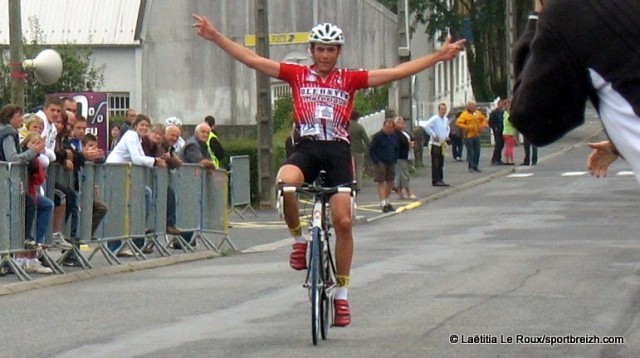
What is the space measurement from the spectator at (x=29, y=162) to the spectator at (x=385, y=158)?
13448 mm

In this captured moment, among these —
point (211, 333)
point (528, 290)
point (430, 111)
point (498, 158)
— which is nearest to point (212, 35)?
point (211, 333)

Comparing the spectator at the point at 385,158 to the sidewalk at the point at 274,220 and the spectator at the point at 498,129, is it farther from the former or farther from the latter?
the spectator at the point at 498,129

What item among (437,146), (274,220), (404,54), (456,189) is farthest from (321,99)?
(437,146)

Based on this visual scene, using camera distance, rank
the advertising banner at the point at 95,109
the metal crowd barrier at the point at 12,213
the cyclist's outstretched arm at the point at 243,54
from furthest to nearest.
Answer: the advertising banner at the point at 95,109 → the metal crowd barrier at the point at 12,213 → the cyclist's outstretched arm at the point at 243,54

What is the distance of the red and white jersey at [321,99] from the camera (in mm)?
9195

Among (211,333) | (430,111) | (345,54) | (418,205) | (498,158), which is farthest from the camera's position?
(430,111)

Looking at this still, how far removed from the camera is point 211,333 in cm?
999

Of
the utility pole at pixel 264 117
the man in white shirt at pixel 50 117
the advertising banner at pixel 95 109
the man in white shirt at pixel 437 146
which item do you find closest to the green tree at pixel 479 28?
the man in white shirt at pixel 437 146

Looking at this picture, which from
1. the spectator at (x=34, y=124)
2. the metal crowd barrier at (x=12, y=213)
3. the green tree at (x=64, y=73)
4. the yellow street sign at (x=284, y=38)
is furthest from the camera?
the green tree at (x=64, y=73)

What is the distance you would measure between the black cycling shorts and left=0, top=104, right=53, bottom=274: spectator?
568 centimetres

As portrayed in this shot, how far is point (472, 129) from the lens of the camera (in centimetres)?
3919

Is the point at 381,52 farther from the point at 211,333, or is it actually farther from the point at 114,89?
the point at 211,333

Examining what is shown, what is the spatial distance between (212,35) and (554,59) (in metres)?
5.73

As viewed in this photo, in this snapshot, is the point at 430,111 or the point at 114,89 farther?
the point at 430,111
